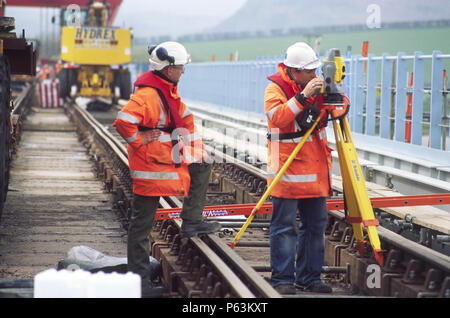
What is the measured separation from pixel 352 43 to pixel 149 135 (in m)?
61.8

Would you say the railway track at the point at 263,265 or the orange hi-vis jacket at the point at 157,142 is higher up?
the orange hi-vis jacket at the point at 157,142

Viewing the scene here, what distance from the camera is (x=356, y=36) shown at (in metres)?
68.2

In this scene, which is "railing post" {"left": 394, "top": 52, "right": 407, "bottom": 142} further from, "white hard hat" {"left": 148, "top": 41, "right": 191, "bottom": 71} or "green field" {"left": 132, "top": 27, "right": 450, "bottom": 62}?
"green field" {"left": 132, "top": 27, "right": 450, "bottom": 62}

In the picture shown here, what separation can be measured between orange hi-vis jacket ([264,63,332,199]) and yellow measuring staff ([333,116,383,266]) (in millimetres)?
239

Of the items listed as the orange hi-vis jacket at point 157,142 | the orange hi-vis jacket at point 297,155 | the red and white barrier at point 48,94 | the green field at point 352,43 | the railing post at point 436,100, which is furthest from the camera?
the green field at point 352,43

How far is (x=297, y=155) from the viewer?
532 cm

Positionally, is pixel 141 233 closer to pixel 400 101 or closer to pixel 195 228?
pixel 195 228

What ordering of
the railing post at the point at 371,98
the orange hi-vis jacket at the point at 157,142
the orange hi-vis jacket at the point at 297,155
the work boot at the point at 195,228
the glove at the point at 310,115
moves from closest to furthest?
the orange hi-vis jacket at the point at 157,142 < the glove at the point at 310,115 < the orange hi-vis jacket at the point at 297,155 < the work boot at the point at 195,228 < the railing post at the point at 371,98

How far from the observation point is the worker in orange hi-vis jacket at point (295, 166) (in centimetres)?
520

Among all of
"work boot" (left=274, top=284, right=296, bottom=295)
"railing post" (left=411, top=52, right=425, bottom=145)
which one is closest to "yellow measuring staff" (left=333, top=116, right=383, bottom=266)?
"work boot" (left=274, top=284, right=296, bottom=295)

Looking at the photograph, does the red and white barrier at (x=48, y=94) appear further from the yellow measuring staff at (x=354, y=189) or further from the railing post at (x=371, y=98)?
the yellow measuring staff at (x=354, y=189)

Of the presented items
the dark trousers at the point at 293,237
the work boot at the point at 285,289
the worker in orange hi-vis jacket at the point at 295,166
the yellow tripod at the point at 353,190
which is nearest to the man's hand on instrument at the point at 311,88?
the worker in orange hi-vis jacket at the point at 295,166

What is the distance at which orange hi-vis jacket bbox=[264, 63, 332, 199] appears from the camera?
17.3ft

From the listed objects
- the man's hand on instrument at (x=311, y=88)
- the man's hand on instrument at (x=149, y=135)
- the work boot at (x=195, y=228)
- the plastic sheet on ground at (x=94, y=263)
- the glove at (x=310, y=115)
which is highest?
the man's hand on instrument at (x=311, y=88)
